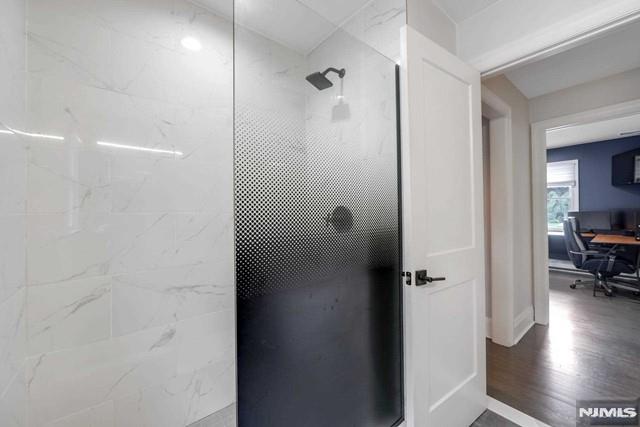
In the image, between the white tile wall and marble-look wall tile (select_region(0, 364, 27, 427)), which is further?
the white tile wall

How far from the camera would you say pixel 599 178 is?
5160 mm

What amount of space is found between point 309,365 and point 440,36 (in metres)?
2.02

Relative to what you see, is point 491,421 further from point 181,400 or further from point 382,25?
point 382,25

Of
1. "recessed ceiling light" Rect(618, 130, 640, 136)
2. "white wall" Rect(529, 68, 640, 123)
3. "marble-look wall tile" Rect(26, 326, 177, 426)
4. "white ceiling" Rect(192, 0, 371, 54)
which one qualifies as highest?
"recessed ceiling light" Rect(618, 130, 640, 136)

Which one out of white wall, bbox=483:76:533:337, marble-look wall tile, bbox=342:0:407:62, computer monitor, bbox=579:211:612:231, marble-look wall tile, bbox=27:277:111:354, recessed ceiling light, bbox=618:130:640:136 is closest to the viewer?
marble-look wall tile, bbox=27:277:111:354

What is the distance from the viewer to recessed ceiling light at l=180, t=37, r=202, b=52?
1.54m

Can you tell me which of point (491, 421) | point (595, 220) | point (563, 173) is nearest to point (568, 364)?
point (491, 421)

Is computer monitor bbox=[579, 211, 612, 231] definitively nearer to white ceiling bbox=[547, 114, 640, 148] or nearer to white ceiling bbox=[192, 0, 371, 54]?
white ceiling bbox=[547, 114, 640, 148]

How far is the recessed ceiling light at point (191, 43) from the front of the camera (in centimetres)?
154

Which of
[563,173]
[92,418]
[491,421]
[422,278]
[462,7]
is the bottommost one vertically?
[491,421]

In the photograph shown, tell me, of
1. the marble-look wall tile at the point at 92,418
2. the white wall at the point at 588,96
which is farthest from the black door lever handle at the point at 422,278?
the white wall at the point at 588,96

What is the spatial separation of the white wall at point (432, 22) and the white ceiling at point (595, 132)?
3102mm

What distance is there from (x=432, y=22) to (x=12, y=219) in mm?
2300

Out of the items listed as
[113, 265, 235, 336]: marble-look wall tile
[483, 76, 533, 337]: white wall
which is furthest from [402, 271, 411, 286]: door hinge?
[483, 76, 533, 337]: white wall
